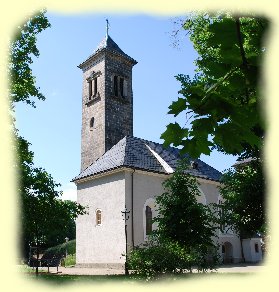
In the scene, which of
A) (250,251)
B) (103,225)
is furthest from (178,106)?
(250,251)

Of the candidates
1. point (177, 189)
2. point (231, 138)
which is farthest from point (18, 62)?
point (231, 138)

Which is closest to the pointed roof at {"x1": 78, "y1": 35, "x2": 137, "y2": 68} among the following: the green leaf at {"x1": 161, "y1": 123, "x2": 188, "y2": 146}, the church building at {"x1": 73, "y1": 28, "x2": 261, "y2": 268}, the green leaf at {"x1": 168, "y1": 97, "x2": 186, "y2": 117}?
the church building at {"x1": 73, "y1": 28, "x2": 261, "y2": 268}

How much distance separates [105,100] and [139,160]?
932cm

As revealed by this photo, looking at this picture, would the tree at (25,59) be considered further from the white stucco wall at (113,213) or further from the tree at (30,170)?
the white stucco wall at (113,213)

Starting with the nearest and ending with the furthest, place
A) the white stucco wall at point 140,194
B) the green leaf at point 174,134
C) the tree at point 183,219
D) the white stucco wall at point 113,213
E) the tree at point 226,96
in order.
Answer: the tree at point 226,96 < the green leaf at point 174,134 < the tree at point 183,219 < the white stucco wall at point 113,213 < the white stucco wall at point 140,194

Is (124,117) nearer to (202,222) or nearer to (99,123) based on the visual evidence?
(99,123)

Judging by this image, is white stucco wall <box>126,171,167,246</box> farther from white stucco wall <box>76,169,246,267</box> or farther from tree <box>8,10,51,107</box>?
tree <box>8,10,51,107</box>

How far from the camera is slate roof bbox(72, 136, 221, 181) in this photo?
86.5ft

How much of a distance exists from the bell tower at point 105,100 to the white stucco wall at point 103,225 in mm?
5557

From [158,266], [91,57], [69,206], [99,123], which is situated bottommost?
[158,266]

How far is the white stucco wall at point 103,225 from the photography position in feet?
80.4

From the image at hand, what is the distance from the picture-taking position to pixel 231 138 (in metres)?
2.11

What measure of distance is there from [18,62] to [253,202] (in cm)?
1149

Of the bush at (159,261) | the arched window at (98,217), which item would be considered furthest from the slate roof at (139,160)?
the bush at (159,261)
